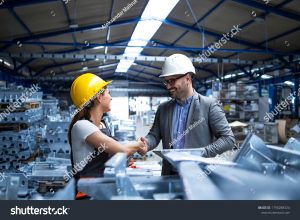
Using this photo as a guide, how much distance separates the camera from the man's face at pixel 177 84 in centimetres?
269

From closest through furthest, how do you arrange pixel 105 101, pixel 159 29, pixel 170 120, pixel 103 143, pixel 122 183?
pixel 122 183 < pixel 103 143 < pixel 105 101 < pixel 170 120 < pixel 159 29

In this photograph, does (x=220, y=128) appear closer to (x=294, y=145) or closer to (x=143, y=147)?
(x=143, y=147)

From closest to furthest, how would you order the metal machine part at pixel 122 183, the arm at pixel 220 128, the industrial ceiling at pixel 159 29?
the metal machine part at pixel 122 183 → the arm at pixel 220 128 → the industrial ceiling at pixel 159 29

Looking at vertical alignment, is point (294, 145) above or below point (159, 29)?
below

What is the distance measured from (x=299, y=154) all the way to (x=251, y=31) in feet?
30.6

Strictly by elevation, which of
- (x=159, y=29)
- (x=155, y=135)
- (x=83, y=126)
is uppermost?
(x=159, y=29)

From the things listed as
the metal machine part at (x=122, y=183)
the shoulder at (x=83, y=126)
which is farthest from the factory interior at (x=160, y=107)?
the shoulder at (x=83, y=126)

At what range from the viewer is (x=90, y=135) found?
204cm

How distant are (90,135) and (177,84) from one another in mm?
979

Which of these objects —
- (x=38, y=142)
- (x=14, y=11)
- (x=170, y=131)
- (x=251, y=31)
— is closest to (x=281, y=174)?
(x=170, y=131)

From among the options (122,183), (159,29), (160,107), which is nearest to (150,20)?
(159,29)

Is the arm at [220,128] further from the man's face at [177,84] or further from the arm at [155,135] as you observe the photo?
the arm at [155,135]

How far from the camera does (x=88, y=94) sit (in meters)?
2.25
